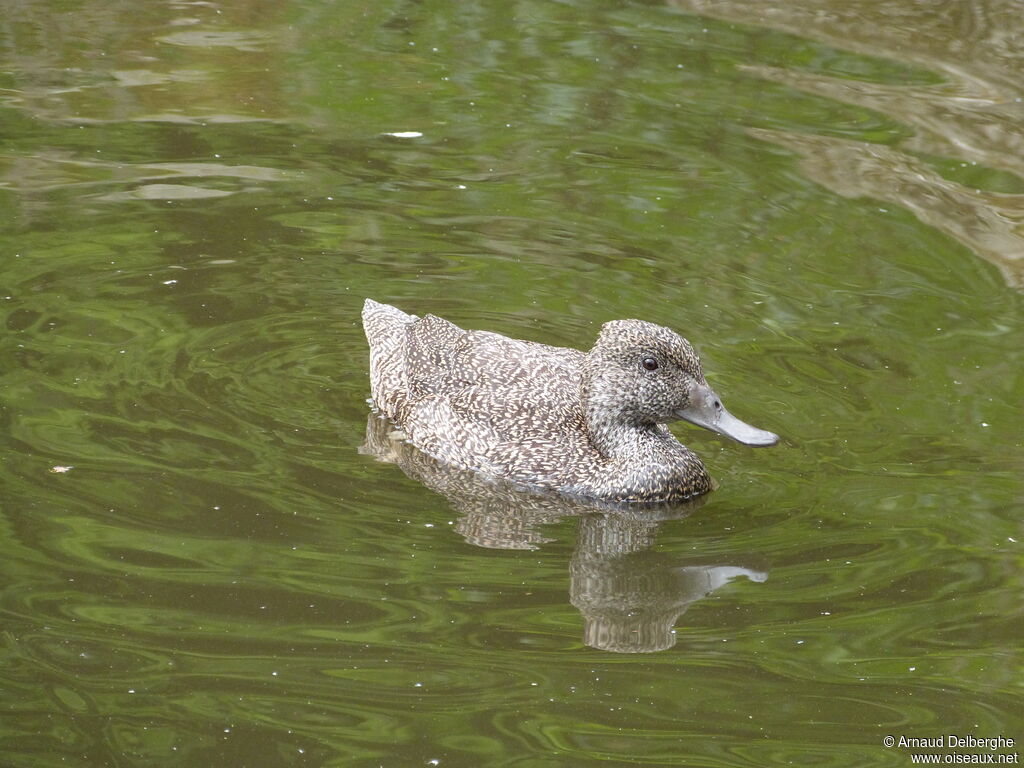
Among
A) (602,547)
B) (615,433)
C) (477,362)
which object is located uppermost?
(477,362)

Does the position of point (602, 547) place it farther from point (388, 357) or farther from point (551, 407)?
point (388, 357)

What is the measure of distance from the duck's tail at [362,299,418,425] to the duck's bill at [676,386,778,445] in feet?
5.35

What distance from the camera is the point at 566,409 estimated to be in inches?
320

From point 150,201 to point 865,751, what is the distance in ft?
22.9

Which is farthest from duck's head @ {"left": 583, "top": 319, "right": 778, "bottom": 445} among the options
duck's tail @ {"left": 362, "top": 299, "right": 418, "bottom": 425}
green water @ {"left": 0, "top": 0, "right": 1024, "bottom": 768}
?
duck's tail @ {"left": 362, "top": 299, "right": 418, "bottom": 425}

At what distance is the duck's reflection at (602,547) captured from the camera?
21.3ft

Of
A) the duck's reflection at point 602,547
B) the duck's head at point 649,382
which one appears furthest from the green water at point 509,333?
the duck's head at point 649,382

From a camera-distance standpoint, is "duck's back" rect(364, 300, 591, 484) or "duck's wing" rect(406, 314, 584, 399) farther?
"duck's wing" rect(406, 314, 584, 399)

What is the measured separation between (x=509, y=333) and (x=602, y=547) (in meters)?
2.47

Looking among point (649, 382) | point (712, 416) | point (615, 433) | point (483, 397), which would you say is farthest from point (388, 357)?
point (712, 416)

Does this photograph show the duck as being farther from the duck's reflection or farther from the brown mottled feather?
the duck's reflection

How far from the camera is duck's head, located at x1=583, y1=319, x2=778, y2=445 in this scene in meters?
7.70

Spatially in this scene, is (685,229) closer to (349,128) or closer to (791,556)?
(349,128)

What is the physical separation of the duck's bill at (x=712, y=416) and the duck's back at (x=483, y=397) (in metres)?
0.60
